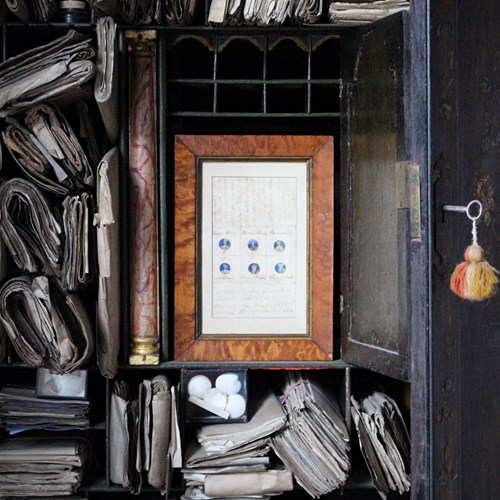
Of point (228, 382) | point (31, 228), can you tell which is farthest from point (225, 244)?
point (31, 228)

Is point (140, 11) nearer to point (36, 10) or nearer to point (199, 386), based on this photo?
point (36, 10)

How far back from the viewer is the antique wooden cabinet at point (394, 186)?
148 cm

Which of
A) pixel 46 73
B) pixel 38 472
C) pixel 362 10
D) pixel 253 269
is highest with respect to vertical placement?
pixel 362 10

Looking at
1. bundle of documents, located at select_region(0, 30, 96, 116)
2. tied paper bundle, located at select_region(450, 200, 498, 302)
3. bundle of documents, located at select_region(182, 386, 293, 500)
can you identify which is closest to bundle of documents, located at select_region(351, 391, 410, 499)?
bundle of documents, located at select_region(182, 386, 293, 500)

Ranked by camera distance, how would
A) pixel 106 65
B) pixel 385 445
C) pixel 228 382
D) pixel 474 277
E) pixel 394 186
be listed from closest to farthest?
pixel 474 277 < pixel 394 186 < pixel 106 65 < pixel 385 445 < pixel 228 382

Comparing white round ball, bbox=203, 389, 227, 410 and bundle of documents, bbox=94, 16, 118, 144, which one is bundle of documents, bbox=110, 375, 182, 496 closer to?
white round ball, bbox=203, 389, 227, 410

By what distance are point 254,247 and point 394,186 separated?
0.49 meters

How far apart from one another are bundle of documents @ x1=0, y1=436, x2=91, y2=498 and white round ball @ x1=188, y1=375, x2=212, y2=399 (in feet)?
1.16

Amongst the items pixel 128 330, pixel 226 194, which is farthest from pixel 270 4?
pixel 128 330

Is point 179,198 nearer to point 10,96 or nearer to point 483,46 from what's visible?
point 10,96

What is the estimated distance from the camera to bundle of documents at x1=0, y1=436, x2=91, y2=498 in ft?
6.79

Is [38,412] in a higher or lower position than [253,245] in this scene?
lower

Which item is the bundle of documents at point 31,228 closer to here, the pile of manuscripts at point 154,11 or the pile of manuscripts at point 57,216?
the pile of manuscripts at point 57,216

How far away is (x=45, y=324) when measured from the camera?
1983 mm
